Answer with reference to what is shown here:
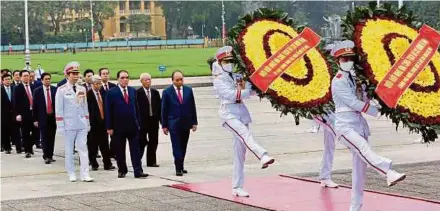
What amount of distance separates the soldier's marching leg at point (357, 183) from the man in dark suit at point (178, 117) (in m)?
4.34

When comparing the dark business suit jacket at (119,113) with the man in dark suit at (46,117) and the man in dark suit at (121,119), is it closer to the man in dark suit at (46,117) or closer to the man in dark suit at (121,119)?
the man in dark suit at (121,119)

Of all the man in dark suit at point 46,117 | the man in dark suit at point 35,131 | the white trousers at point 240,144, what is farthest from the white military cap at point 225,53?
the man in dark suit at point 35,131

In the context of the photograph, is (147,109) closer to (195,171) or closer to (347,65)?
(195,171)

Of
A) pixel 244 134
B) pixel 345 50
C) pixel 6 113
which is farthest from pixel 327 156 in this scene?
pixel 6 113

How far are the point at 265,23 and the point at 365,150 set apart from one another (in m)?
2.47

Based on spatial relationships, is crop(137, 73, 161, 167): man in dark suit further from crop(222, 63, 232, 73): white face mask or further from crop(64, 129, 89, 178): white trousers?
crop(222, 63, 232, 73): white face mask

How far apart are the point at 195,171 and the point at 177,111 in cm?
102

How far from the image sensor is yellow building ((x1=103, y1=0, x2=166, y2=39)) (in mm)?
128375

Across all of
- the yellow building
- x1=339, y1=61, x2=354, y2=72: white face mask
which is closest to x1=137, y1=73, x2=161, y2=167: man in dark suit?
x1=339, y1=61, x2=354, y2=72: white face mask

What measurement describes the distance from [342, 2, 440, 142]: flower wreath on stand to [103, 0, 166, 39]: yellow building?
118 metres

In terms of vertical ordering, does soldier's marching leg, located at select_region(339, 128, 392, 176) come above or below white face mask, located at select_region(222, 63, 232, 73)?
below

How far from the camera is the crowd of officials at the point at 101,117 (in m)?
13.2

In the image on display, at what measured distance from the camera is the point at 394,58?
9531mm

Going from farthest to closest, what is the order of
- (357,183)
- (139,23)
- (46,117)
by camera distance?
1. (139,23)
2. (46,117)
3. (357,183)
